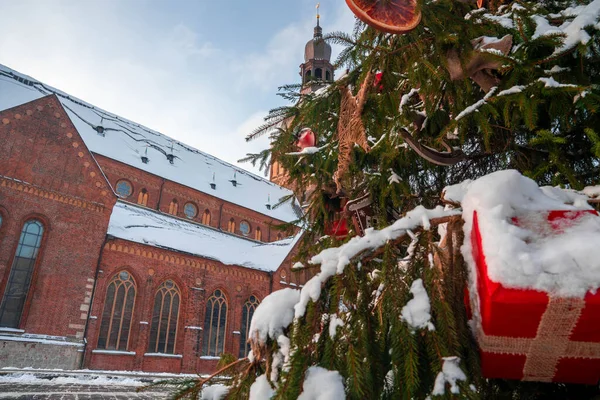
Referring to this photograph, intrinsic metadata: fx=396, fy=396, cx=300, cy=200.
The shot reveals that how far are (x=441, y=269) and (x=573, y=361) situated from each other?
0.42m

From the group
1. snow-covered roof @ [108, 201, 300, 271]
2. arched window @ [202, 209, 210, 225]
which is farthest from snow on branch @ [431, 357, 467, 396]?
arched window @ [202, 209, 210, 225]

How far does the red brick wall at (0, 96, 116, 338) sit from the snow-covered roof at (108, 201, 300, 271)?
1394 mm

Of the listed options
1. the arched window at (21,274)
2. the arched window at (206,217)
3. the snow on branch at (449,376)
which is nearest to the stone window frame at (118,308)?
the arched window at (21,274)

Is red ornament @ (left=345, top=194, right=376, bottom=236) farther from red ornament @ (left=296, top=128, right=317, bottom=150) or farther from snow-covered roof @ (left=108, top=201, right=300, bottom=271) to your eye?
snow-covered roof @ (left=108, top=201, right=300, bottom=271)

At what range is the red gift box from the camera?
897 millimetres

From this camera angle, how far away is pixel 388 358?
1.31 metres

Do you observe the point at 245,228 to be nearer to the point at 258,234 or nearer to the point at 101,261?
the point at 258,234

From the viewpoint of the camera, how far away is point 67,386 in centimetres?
1038

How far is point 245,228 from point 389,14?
24.4m

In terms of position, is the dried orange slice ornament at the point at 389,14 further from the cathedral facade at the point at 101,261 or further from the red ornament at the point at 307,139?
the cathedral facade at the point at 101,261

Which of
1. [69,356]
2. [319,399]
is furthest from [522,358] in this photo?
[69,356]

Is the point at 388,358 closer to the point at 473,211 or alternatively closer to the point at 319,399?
the point at 319,399

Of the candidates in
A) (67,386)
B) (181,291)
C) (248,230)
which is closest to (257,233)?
(248,230)

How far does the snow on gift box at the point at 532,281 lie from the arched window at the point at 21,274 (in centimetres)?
1628
